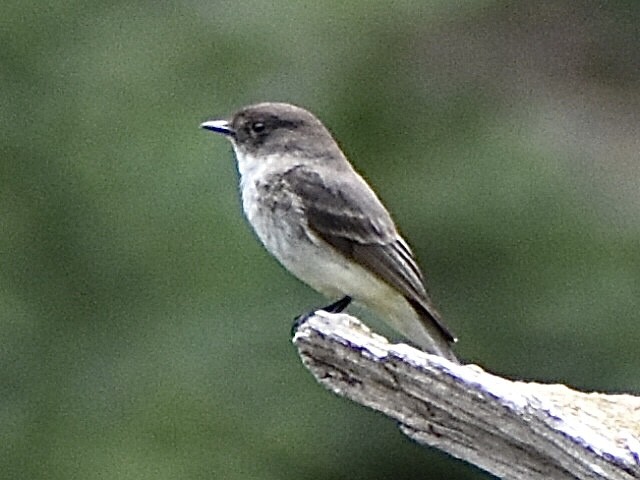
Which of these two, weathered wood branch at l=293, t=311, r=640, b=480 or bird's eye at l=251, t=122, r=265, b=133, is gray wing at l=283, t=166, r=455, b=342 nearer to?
bird's eye at l=251, t=122, r=265, b=133

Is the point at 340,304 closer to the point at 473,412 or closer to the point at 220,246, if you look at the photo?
the point at 473,412

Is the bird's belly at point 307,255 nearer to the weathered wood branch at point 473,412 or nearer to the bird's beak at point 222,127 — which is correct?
the bird's beak at point 222,127

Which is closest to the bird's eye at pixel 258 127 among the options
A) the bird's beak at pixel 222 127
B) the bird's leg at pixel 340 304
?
the bird's beak at pixel 222 127

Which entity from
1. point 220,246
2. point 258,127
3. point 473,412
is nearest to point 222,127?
point 258,127

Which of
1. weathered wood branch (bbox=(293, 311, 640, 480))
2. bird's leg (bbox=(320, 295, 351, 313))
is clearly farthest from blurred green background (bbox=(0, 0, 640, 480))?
weathered wood branch (bbox=(293, 311, 640, 480))

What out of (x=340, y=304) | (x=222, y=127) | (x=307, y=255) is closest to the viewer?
(x=307, y=255)

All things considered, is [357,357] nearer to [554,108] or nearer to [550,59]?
[554,108]
